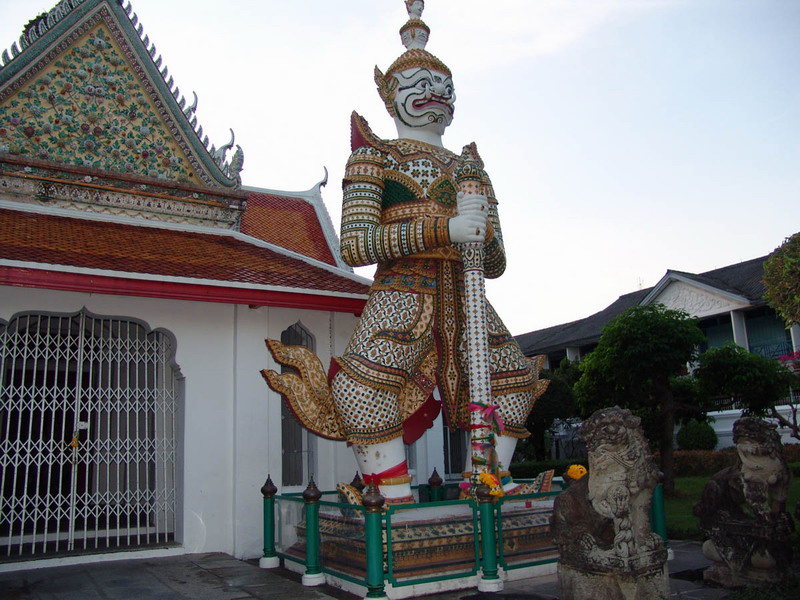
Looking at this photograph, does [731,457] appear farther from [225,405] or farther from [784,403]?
[225,405]

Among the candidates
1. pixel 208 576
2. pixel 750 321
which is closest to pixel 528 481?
pixel 208 576

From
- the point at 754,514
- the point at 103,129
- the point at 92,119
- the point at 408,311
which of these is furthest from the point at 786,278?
the point at 92,119

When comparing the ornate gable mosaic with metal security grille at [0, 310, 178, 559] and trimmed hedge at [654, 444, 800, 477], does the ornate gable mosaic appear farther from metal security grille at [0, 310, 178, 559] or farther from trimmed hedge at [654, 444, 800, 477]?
trimmed hedge at [654, 444, 800, 477]

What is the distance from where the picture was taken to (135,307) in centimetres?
601

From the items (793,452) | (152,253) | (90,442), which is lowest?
(793,452)

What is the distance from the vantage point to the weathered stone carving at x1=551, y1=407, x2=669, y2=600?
125 inches

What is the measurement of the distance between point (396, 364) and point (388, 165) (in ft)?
4.78

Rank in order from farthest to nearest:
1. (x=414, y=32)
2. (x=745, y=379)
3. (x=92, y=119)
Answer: (x=745, y=379) < (x=92, y=119) < (x=414, y=32)

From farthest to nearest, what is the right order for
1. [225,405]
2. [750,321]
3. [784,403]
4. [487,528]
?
[750,321]
[784,403]
[225,405]
[487,528]

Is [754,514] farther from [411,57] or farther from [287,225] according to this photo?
[287,225]

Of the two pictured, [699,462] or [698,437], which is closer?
[699,462]

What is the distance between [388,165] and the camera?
4.99 meters

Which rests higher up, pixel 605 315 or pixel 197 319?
pixel 605 315

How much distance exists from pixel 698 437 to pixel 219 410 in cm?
1260
